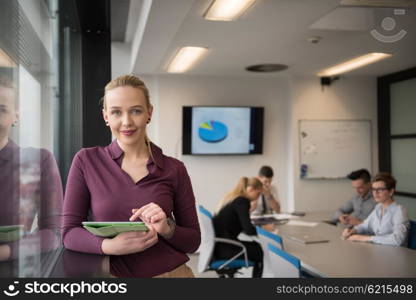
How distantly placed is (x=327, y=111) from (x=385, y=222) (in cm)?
285

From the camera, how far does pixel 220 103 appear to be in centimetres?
610

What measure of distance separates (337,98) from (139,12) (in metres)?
3.42

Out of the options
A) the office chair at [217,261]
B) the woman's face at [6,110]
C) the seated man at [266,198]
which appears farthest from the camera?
the seated man at [266,198]

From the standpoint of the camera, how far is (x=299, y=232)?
3.95 m

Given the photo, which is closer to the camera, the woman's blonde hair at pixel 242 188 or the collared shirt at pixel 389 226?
the collared shirt at pixel 389 226

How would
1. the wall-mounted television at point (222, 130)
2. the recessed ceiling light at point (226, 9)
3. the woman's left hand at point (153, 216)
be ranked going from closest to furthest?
the woman's left hand at point (153, 216)
the recessed ceiling light at point (226, 9)
the wall-mounted television at point (222, 130)

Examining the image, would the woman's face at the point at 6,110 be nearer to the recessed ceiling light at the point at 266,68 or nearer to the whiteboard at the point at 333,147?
the recessed ceiling light at the point at 266,68

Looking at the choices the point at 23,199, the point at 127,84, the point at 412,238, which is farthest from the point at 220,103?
the point at 23,199

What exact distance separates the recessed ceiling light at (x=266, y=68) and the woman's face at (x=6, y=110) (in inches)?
181

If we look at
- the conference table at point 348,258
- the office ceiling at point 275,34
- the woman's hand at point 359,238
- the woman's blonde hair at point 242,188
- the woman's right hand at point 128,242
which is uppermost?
the office ceiling at point 275,34

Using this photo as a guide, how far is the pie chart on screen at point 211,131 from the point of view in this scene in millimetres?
5973

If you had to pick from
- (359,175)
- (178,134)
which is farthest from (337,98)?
(178,134)

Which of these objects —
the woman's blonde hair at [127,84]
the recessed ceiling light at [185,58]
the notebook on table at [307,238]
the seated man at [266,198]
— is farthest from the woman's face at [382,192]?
the woman's blonde hair at [127,84]

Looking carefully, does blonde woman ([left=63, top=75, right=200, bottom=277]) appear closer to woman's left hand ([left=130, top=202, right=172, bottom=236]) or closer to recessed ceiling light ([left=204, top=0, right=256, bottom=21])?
woman's left hand ([left=130, top=202, right=172, bottom=236])
